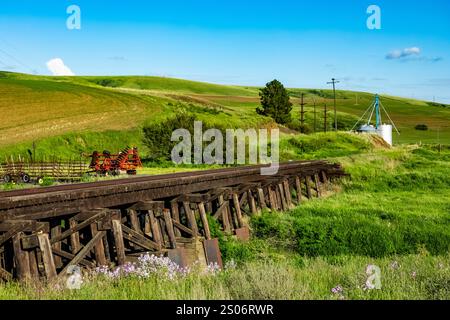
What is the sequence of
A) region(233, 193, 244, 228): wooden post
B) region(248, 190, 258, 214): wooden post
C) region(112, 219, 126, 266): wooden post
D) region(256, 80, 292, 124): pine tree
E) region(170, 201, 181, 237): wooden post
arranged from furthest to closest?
1. region(256, 80, 292, 124): pine tree
2. region(248, 190, 258, 214): wooden post
3. region(233, 193, 244, 228): wooden post
4. region(170, 201, 181, 237): wooden post
5. region(112, 219, 126, 266): wooden post

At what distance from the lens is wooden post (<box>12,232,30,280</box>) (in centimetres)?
851

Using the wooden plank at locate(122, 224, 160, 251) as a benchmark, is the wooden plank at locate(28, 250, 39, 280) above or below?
above

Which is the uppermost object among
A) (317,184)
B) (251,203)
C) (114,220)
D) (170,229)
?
(114,220)

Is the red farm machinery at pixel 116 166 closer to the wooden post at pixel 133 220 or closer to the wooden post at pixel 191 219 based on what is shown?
the wooden post at pixel 191 219

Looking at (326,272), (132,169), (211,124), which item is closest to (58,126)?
(211,124)

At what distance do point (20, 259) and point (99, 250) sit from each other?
191 centimetres

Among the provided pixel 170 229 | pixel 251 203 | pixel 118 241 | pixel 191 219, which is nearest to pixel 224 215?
pixel 191 219

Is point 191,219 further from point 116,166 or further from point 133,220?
point 116,166

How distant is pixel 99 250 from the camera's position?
1029 centimetres

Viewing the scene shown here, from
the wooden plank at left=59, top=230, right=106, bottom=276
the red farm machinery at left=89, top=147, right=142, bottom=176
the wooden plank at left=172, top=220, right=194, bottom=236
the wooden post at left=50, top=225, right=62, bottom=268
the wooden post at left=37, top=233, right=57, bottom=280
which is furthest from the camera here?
the red farm machinery at left=89, top=147, right=142, bottom=176

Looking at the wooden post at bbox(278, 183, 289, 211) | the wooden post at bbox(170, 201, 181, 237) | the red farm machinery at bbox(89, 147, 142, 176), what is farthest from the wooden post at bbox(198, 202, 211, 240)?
the red farm machinery at bbox(89, 147, 142, 176)

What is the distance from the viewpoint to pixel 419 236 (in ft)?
58.5

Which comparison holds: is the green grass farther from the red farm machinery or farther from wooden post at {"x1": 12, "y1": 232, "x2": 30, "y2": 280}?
the red farm machinery
